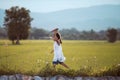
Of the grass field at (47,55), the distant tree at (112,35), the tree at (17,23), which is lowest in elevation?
the grass field at (47,55)

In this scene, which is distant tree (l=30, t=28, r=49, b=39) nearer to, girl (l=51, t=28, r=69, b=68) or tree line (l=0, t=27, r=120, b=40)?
tree line (l=0, t=27, r=120, b=40)

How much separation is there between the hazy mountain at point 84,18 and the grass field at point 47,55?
57 centimetres

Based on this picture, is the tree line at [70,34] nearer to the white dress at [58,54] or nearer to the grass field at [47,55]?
the grass field at [47,55]

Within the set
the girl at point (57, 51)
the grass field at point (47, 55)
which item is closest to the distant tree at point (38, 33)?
the grass field at point (47, 55)

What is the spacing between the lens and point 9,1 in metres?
8.05

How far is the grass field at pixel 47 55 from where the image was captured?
25.6 ft

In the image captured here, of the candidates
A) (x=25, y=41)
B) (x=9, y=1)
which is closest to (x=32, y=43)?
(x=25, y=41)

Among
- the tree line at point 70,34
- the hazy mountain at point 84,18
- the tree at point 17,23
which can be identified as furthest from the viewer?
the hazy mountain at point 84,18

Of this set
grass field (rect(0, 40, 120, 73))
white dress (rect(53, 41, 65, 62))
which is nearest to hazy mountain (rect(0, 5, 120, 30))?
grass field (rect(0, 40, 120, 73))

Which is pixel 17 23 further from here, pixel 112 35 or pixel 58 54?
pixel 112 35

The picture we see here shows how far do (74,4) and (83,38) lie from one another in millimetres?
997

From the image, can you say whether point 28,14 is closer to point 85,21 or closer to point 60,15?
point 60,15

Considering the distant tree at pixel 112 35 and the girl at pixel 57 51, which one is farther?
the distant tree at pixel 112 35

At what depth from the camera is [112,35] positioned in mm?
8391
